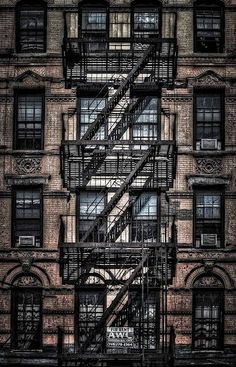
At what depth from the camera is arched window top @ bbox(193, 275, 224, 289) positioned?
26203 millimetres

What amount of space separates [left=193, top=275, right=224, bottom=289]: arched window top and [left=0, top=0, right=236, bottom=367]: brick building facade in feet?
0.11

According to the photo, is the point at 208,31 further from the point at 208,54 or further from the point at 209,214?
the point at 209,214

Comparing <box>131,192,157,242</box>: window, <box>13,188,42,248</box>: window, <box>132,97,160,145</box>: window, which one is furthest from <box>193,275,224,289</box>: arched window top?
<box>13,188,42,248</box>: window

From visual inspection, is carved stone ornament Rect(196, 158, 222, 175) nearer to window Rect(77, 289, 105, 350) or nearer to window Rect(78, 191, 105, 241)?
window Rect(78, 191, 105, 241)

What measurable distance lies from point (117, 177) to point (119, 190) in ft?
3.49

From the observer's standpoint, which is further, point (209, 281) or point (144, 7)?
point (144, 7)

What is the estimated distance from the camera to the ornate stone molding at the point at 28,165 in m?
26.6

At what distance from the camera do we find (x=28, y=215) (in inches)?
1049

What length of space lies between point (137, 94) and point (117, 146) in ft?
5.95

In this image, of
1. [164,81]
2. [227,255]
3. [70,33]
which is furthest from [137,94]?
[227,255]

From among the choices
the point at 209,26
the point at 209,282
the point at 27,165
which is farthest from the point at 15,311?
the point at 209,26

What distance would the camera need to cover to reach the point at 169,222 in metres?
26.4

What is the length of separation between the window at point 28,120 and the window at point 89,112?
1292mm

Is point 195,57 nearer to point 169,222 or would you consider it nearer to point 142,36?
point 142,36
